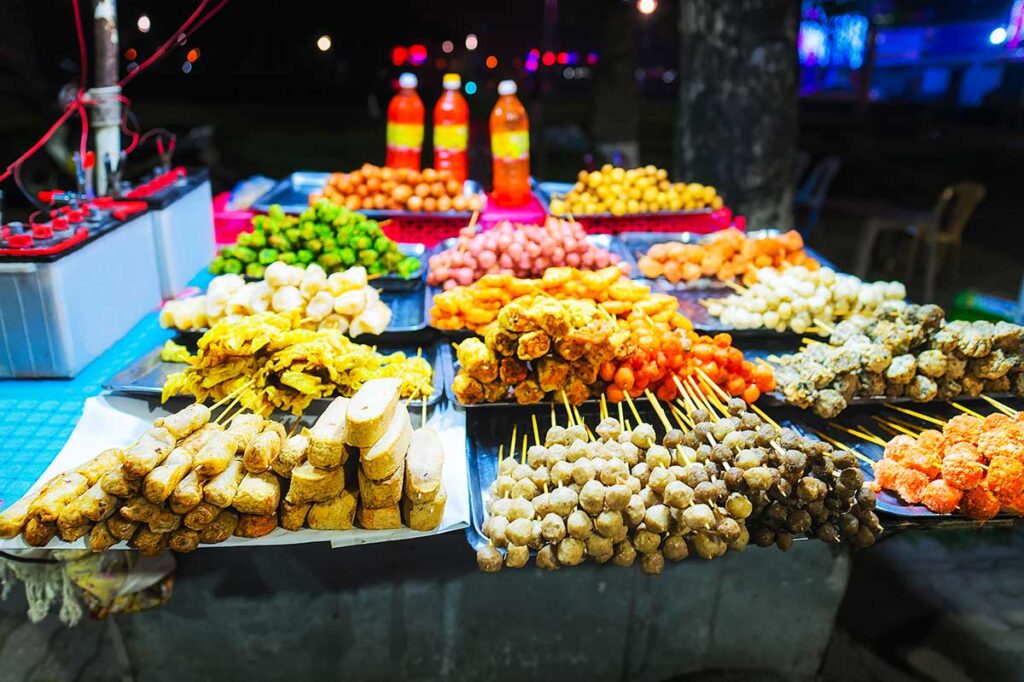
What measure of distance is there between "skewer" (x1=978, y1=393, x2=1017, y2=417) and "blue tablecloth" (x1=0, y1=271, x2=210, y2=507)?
368 centimetres

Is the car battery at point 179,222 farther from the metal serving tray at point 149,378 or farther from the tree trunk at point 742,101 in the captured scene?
the tree trunk at point 742,101

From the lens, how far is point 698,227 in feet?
17.8

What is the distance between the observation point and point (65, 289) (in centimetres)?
308

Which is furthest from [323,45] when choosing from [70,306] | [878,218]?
[70,306]

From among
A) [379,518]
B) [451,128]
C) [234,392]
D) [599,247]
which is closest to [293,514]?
[379,518]

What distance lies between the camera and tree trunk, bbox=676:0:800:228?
256 inches

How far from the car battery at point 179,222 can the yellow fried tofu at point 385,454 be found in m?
2.72

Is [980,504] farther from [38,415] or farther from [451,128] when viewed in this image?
[451,128]

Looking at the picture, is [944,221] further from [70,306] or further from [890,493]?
[70,306]

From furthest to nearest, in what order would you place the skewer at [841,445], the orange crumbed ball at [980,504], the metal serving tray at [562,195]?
the metal serving tray at [562,195] → the skewer at [841,445] → the orange crumbed ball at [980,504]

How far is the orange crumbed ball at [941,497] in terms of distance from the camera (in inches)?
93.3

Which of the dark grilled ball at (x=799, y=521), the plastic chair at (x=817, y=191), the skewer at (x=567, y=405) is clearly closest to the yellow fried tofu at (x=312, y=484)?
the skewer at (x=567, y=405)

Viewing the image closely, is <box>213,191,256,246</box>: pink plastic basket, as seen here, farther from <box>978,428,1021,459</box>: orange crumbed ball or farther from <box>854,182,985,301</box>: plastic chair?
Answer: <box>854,182,985,301</box>: plastic chair

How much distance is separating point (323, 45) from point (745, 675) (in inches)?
1078
